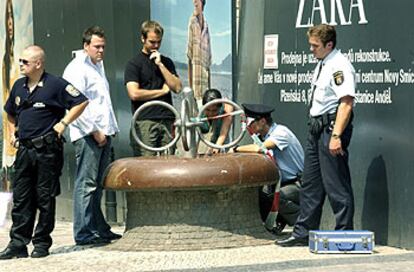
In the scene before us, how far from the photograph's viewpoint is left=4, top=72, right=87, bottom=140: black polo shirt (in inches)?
348

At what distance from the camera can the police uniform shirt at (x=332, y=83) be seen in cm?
856

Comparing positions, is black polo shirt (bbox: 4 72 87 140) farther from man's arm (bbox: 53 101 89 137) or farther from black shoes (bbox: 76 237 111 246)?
black shoes (bbox: 76 237 111 246)

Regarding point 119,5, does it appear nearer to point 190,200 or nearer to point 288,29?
point 288,29

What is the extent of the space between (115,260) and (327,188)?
1679mm

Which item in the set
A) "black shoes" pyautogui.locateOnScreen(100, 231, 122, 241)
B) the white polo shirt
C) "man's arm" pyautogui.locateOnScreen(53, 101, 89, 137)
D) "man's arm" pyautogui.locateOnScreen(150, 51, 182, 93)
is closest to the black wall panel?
"man's arm" pyautogui.locateOnScreen(150, 51, 182, 93)

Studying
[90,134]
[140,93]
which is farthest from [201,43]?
[90,134]

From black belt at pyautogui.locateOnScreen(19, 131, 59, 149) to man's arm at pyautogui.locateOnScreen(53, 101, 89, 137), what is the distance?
0.16ft

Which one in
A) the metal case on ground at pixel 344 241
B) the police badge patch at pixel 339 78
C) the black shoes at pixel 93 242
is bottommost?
the black shoes at pixel 93 242

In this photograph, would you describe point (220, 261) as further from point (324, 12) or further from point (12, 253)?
point (324, 12)

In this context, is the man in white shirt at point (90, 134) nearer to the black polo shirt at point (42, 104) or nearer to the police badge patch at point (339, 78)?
the black polo shirt at point (42, 104)

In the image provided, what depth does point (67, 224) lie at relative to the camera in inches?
481

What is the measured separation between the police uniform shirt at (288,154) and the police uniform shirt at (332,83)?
31.9 inches

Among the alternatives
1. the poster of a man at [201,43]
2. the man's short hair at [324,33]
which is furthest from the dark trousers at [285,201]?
the poster of a man at [201,43]

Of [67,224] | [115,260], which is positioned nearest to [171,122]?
[115,260]
